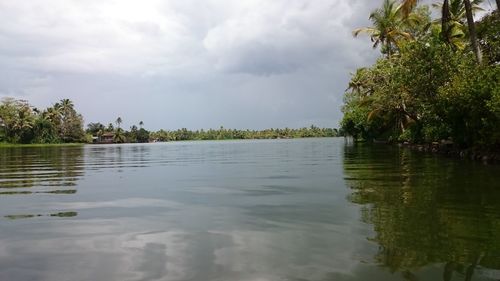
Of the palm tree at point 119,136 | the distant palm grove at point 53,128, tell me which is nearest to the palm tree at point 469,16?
the distant palm grove at point 53,128

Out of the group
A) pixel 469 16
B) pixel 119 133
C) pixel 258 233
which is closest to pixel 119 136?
pixel 119 133

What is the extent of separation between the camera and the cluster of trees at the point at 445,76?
893 inches

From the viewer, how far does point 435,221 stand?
8.66m

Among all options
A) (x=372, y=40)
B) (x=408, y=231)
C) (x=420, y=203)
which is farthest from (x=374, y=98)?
(x=408, y=231)

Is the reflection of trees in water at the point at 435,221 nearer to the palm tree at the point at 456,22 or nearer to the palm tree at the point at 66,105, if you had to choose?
the palm tree at the point at 456,22

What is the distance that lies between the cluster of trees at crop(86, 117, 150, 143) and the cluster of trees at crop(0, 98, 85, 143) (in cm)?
1781

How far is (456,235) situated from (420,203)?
3319 millimetres

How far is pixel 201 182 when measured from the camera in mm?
17516

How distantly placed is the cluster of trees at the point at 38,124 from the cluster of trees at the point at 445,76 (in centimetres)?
8945

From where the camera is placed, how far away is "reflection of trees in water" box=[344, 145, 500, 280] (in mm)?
6125

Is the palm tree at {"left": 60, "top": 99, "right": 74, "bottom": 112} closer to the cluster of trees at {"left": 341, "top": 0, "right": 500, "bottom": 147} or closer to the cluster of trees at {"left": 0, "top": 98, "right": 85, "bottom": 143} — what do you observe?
the cluster of trees at {"left": 0, "top": 98, "right": 85, "bottom": 143}

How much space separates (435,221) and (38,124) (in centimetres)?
11721

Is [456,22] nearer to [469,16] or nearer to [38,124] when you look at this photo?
[469,16]

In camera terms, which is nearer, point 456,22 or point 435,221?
point 435,221
